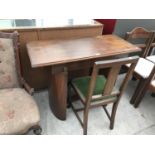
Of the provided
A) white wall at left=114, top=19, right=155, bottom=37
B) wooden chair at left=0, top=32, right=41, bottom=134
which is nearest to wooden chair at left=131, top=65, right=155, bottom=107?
white wall at left=114, top=19, right=155, bottom=37

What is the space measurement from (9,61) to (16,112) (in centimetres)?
45

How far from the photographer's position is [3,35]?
1224 millimetres

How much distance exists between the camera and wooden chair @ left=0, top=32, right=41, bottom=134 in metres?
1.12

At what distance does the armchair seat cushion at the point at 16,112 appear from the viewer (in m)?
1.10

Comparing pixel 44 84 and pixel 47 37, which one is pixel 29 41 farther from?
pixel 44 84

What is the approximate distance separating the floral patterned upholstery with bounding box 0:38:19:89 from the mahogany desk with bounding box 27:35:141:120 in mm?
167

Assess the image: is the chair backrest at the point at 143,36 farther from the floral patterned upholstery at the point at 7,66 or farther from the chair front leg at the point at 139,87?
the floral patterned upholstery at the point at 7,66

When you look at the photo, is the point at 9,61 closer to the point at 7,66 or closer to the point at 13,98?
the point at 7,66

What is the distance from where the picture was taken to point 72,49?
1441 millimetres

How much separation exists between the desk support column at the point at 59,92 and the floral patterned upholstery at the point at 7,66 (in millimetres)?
354

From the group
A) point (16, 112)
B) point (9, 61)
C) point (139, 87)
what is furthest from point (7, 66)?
point (139, 87)

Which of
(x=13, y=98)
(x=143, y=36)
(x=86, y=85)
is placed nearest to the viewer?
(x=13, y=98)
